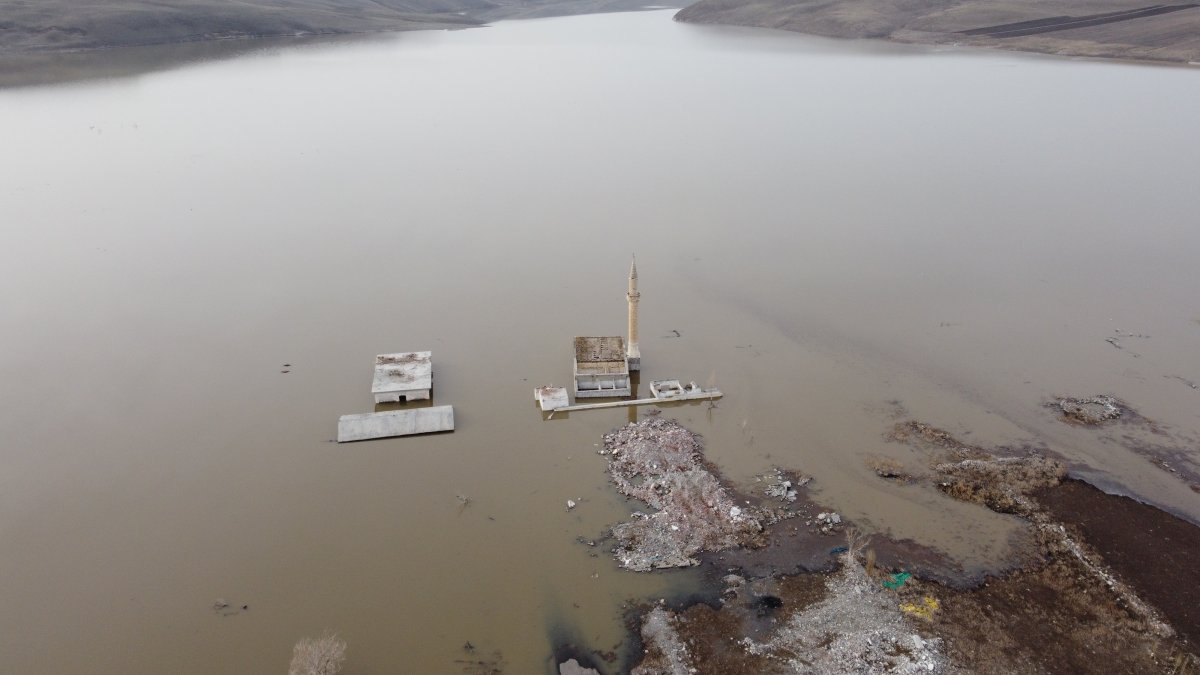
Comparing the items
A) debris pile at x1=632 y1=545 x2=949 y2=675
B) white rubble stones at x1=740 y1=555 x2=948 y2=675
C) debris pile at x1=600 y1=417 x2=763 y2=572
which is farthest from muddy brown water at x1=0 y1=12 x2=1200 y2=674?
white rubble stones at x1=740 y1=555 x2=948 y2=675

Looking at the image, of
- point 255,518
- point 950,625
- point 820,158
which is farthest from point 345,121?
point 950,625

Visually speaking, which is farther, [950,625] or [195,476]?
[195,476]

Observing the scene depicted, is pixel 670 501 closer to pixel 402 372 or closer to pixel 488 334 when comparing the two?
pixel 402 372

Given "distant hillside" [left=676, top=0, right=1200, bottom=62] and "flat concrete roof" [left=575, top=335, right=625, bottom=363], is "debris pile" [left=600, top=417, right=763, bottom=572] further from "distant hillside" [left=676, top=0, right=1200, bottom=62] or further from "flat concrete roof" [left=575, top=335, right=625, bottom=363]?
"distant hillside" [left=676, top=0, right=1200, bottom=62]

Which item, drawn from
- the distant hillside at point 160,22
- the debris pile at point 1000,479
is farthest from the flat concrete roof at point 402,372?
the distant hillside at point 160,22

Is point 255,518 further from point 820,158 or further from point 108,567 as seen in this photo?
point 820,158

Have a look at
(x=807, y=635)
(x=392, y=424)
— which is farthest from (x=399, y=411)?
(x=807, y=635)

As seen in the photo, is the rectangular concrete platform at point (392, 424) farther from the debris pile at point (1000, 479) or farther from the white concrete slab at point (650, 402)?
the debris pile at point (1000, 479)
